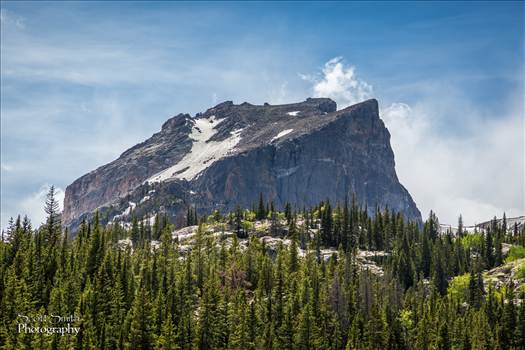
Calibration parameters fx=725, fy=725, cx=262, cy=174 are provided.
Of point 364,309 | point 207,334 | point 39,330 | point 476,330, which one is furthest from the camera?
point 364,309

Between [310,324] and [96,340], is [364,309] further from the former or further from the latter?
[96,340]

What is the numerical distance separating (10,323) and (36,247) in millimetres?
40683

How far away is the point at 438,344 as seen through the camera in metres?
155

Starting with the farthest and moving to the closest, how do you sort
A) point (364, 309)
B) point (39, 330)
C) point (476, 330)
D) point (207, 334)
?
point (364, 309) < point (476, 330) < point (207, 334) < point (39, 330)

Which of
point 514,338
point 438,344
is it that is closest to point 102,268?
point 438,344

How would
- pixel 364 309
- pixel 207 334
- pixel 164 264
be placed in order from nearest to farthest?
pixel 207 334, pixel 364 309, pixel 164 264

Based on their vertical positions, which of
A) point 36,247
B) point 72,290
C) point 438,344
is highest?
point 36,247

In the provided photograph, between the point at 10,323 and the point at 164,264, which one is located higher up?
the point at 164,264

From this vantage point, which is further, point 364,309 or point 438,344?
point 364,309

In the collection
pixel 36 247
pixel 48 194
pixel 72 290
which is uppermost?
pixel 48 194

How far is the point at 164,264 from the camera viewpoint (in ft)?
597

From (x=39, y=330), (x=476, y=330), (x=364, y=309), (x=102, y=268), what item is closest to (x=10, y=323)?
(x=39, y=330)

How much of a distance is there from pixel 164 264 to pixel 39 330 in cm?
5783

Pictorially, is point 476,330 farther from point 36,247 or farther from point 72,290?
point 36,247
